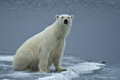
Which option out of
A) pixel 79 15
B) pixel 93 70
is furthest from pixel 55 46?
pixel 79 15

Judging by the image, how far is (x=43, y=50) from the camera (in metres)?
5.60

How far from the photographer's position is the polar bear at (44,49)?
18.4 feet

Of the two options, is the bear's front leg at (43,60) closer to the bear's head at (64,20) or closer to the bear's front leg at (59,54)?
the bear's front leg at (59,54)

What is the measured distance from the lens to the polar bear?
561cm

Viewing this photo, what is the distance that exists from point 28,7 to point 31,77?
24.9 m

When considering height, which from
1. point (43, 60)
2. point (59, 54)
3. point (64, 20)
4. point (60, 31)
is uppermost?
point (64, 20)

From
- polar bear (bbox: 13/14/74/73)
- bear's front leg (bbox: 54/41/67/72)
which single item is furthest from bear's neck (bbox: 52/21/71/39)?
bear's front leg (bbox: 54/41/67/72)

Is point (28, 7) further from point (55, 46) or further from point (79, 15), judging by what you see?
point (55, 46)

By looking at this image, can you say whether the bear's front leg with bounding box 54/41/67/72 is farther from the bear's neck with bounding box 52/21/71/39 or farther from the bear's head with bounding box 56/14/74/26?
the bear's head with bounding box 56/14/74/26

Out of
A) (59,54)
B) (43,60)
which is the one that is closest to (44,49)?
(43,60)

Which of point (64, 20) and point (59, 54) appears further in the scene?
point (59, 54)

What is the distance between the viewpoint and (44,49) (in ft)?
18.3

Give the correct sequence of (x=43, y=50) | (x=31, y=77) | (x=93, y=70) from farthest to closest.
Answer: (x=93, y=70) → (x=43, y=50) → (x=31, y=77)

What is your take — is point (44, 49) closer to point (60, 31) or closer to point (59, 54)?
point (59, 54)
